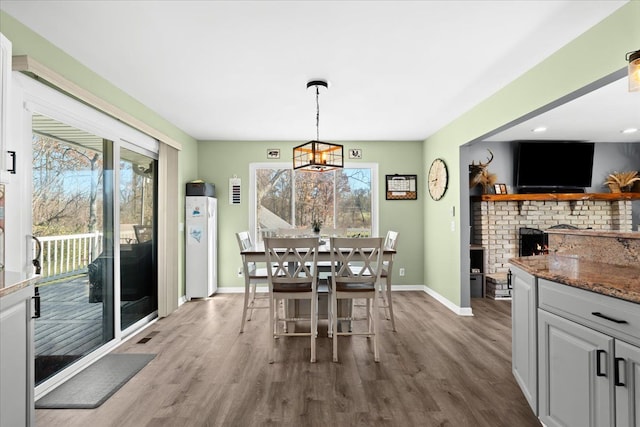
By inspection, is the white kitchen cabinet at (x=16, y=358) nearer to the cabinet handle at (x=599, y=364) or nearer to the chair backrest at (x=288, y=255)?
the chair backrest at (x=288, y=255)

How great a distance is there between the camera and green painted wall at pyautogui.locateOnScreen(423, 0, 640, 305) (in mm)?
2139

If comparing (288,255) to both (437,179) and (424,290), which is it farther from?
(424,290)

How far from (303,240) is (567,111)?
11.8 ft

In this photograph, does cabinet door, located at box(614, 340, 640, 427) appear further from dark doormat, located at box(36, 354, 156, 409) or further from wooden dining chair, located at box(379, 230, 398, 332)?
dark doormat, located at box(36, 354, 156, 409)

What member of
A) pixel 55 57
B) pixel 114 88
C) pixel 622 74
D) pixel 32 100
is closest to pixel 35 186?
pixel 32 100

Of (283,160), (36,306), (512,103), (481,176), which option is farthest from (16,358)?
(481,176)

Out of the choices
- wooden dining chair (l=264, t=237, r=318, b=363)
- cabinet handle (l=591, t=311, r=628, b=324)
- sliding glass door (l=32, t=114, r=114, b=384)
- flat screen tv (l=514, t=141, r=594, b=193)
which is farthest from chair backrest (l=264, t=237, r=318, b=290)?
flat screen tv (l=514, t=141, r=594, b=193)

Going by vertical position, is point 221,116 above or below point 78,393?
above

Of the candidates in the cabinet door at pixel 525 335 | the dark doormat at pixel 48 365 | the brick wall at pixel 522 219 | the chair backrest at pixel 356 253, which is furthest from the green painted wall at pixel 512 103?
the dark doormat at pixel 48 365

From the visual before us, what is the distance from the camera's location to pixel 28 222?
231 centimetres

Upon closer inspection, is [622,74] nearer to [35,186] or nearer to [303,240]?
[303,240]

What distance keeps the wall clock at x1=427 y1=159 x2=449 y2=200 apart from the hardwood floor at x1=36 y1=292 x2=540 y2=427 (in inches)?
74.4

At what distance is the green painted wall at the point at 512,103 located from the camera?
2.14 meters

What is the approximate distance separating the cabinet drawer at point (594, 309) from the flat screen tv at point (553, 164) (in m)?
4.37
